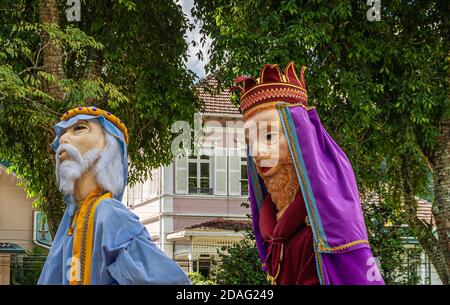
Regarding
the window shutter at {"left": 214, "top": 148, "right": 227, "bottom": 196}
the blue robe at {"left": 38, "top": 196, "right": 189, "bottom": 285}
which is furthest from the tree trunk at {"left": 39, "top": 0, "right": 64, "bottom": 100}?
the window shutter at {"left": 214, "top": 148, "right": 227, "bottom": 196}

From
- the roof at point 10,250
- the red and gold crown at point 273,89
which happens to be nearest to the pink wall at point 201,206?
the roof at point 10,250

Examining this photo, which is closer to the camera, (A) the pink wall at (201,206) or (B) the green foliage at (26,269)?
(B) the green foliage at (26,269)

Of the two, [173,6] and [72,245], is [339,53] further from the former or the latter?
[72,245]

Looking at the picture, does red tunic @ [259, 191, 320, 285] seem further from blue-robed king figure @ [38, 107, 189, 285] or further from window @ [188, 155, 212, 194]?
window @ [188, 155, 212, 194]

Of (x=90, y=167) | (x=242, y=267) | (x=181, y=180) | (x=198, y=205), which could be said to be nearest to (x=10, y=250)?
(x=181, y=180)

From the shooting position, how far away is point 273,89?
5090 millimetres

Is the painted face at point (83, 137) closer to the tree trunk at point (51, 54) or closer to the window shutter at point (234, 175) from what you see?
the tree trunk at point (51, 54)

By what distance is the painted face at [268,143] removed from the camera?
4.96m

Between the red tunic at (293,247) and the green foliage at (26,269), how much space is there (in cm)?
1470

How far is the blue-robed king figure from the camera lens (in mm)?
4512

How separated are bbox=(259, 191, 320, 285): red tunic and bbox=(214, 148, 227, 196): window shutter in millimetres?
17803

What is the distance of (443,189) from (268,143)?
880cm

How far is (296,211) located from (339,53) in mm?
7954
